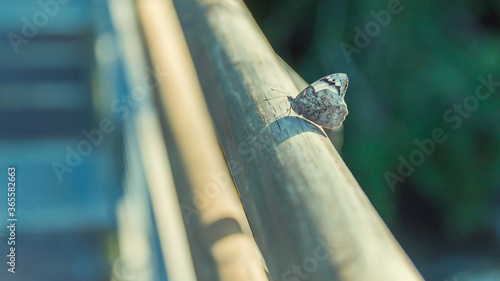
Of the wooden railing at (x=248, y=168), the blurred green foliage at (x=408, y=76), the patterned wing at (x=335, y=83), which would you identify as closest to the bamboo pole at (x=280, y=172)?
the wooden railing at (x=248, y=168)

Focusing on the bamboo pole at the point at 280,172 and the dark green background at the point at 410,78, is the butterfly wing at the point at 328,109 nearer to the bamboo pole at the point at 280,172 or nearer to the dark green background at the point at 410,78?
the bamboo pole at the point at 280,172

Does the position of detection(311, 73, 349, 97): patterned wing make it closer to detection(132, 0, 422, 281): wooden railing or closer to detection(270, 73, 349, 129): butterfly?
detection(270, 73, 349, 129): butterfly

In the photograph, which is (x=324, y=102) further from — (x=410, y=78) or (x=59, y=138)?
(x=410, y=78)

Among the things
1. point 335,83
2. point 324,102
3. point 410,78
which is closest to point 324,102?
point 324,102

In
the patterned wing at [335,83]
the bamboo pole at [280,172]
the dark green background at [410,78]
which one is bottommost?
the bamboo pole at [280,172]

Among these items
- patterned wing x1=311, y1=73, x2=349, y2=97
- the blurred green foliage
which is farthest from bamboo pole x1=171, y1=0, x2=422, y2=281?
the blurred green foliage

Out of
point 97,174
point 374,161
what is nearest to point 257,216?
point 97,174

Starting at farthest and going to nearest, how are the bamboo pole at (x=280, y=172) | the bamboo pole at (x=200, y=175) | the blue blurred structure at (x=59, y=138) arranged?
the blue blurred structure at (x=59, y=138)
the bamboo pole at (x=200, y=175)
the bamboo pole at (x=280, y=172)

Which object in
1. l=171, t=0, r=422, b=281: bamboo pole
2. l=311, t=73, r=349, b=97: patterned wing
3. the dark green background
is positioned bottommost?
l=171, t=0, r=422, b=281: bamboo pole
